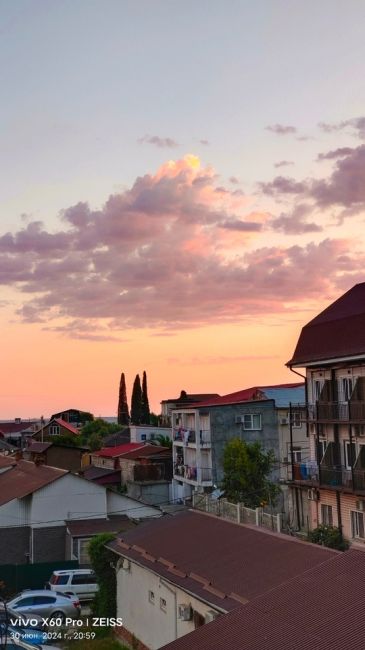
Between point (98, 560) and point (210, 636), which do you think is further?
point (98, 560)

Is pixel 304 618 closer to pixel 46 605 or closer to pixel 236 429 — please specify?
pixel 46 605

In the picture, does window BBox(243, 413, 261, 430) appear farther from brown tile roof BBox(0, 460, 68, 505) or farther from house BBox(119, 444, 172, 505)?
brown tile roof BBox(0, 460, 68, 505)

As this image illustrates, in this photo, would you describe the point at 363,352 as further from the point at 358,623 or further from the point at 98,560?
the point at 358,623

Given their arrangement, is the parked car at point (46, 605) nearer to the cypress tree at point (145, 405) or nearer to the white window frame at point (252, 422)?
the white window frame at point (252, 422)

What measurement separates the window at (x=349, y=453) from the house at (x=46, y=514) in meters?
14.7

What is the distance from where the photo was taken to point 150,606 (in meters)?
24.0

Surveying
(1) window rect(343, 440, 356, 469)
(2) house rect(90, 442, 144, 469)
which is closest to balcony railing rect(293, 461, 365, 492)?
(1) window rect(343, 440, 356, 469)

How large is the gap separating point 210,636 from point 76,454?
61984mm

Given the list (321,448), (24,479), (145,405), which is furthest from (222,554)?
(145,405)

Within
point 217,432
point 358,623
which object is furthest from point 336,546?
point 217,432

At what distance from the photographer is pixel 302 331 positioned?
3919 cm

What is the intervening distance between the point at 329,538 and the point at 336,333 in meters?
10.1

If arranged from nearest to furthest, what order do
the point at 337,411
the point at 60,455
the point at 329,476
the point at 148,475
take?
the point at 337,411, the point at 329,476, the point at 148,475, the point at 60,455

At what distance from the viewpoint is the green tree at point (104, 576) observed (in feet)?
94.3
